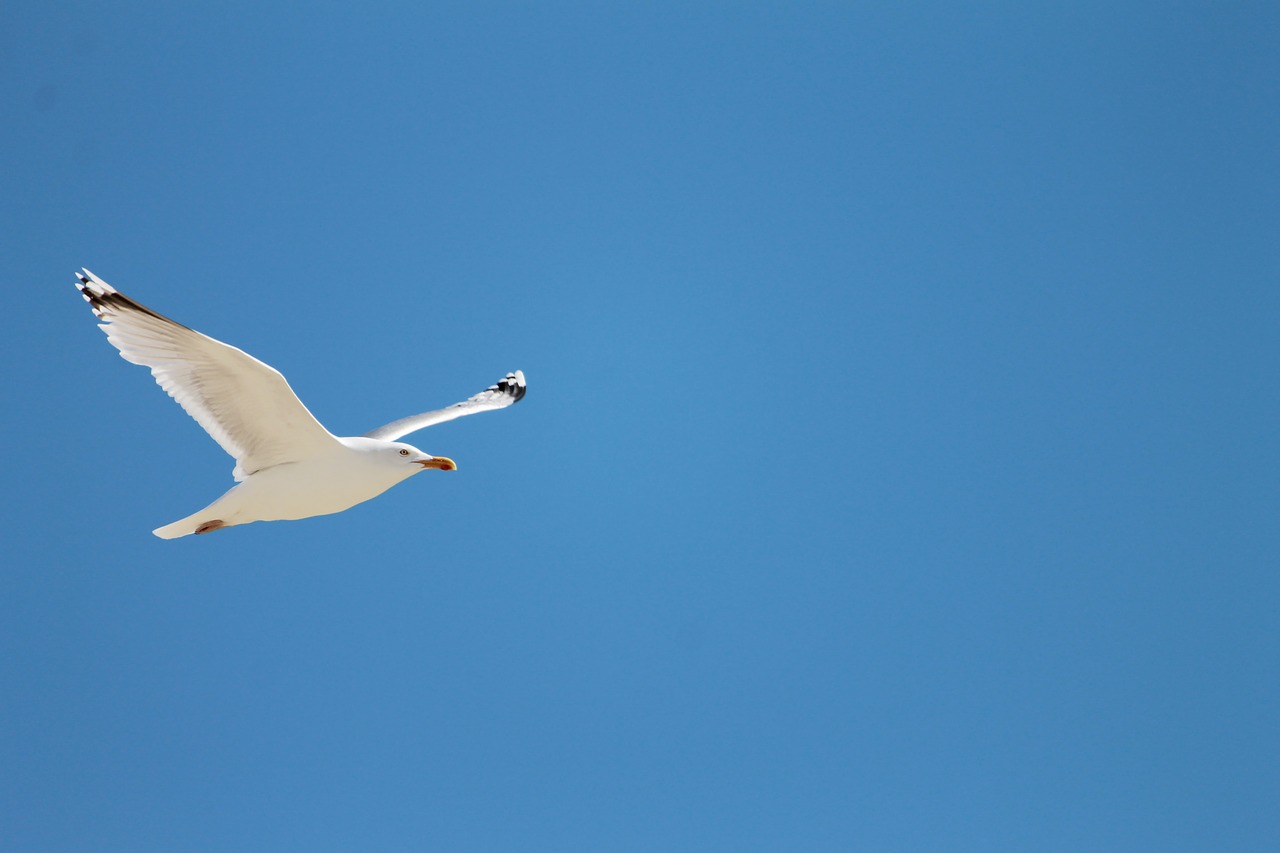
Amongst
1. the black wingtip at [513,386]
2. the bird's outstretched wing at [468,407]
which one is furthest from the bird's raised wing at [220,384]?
the black wingtip at [513,386]

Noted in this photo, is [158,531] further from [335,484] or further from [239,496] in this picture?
[335,484]

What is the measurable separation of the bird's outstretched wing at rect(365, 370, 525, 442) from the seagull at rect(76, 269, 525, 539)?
0.57m

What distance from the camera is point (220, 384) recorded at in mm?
4551

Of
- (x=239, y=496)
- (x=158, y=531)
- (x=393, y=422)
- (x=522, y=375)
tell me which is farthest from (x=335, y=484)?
(x=522, y=375)

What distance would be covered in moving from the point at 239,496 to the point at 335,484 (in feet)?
1.14

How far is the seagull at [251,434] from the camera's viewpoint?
440 cm

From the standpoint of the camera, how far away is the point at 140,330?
14.5 ft

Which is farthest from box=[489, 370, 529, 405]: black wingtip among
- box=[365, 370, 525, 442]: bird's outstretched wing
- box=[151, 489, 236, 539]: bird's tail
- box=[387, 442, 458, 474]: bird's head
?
box=[151, 489, 236, 539]: bird's tail

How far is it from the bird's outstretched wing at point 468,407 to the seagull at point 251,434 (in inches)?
22.5

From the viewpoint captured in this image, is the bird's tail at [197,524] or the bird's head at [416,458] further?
the bird's head at [416,458]

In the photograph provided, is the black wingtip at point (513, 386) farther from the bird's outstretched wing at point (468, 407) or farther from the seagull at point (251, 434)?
the seagull at point (251, 434)

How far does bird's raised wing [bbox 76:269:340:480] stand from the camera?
439 centimetres

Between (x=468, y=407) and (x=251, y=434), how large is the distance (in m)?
1.69

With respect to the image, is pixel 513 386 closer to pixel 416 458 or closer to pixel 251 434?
pixel 416 458
